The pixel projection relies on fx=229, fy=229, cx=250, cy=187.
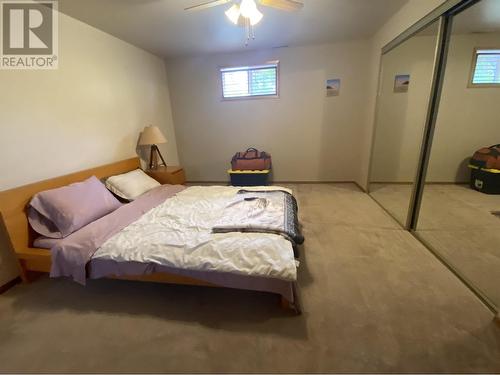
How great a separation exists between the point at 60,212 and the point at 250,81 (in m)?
3.49

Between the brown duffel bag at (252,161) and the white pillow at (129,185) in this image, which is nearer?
the white pillow at (129,185)

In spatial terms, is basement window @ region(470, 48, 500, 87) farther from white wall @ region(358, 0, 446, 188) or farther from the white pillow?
the white pillow

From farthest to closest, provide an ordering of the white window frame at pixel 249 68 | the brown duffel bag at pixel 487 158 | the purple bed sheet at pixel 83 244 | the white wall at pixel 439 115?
the white window frame at pixel 249 68 < the white wall at pixel 439 115 < the brown duffel bag at pixel 487 158 < the purple bed sheet at pixel 83 244

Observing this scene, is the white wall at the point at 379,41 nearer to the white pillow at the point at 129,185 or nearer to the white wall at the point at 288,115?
the white wall at the point at 288,115

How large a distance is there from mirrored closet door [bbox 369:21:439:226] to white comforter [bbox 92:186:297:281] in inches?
96.0

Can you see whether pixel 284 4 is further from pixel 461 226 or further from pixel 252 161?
pixel 461 226

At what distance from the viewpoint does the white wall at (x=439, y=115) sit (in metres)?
3.25

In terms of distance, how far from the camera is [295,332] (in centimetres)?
143

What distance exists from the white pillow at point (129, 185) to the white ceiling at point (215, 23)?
5.72 feet

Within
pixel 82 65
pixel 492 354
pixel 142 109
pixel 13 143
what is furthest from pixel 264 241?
pixel 142 109

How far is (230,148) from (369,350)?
12.4ft

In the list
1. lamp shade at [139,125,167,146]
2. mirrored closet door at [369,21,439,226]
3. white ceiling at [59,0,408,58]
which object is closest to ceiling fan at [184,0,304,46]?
white ceiling at [59,0,408,58]

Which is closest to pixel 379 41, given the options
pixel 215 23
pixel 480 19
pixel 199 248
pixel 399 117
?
pixel 480 19

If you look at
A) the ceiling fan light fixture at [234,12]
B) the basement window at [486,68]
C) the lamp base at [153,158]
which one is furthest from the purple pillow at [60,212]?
the basement window at [486,68]
